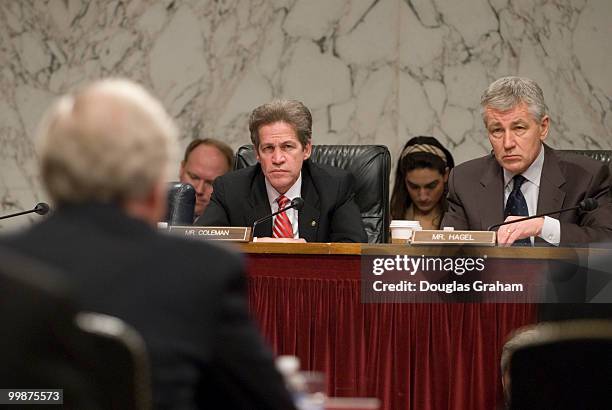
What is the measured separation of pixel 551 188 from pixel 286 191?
1118mm

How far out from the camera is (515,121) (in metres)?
4.63

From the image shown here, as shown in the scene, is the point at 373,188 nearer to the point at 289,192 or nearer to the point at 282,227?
the point at 289,192

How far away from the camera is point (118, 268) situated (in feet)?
5.14

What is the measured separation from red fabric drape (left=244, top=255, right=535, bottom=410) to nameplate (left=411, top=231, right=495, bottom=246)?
23 cm

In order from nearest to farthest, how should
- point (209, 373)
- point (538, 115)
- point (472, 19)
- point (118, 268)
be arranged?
point (118, 268), point (209, 373), point (538, 115), point (472, 19)

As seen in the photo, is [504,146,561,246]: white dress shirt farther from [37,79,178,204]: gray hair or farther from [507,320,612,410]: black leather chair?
[37,79,178,204]: gray hair

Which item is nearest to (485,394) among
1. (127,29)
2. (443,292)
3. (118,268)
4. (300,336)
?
(443,292)

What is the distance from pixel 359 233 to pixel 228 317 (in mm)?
3190

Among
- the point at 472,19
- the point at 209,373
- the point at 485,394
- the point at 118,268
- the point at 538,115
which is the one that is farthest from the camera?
the point at 472,19

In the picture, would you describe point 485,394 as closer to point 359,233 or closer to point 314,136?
point 359,233

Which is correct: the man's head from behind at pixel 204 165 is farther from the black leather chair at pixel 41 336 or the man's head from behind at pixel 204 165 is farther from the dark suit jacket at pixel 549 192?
the black leather chair at pixel 41 336

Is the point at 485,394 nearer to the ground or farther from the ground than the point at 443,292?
nearer to the ground

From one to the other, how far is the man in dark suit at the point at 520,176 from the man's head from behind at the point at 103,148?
9.81 feet

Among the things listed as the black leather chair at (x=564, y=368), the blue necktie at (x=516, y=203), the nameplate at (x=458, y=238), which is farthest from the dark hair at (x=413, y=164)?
the black leather chair at (x=564, y=368)
